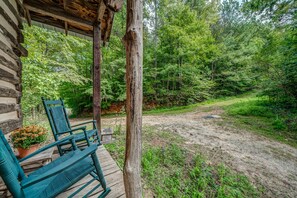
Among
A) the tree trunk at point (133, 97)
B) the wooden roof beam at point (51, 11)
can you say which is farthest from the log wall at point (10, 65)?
the tree trunk at point (133, 97)

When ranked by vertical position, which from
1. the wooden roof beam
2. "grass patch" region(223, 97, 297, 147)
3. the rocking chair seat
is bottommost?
"grass patch" region(223, 97, 297, 147)

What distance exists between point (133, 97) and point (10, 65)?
80.9 inches

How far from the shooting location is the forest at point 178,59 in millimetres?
4238

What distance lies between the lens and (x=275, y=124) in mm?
4281

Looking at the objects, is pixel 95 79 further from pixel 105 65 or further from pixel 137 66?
pixel 105 65

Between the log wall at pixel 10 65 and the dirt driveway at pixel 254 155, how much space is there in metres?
3.18

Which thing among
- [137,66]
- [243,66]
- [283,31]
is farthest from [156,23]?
[137,66]

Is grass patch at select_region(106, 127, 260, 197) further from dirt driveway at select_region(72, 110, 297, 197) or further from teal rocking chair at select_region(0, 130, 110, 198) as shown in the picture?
teal rocking chair at select_region(0, 130, 110, 198)

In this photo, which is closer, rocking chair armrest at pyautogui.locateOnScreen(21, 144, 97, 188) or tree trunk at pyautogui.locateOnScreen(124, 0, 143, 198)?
rocking chair armrest at pyautogui.locateOnScreen(21, 144, 97, 188)

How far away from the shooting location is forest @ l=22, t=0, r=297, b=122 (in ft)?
13.9

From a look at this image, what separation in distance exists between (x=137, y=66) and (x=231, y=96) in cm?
1226

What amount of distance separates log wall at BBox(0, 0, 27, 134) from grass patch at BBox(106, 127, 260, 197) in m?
1.52

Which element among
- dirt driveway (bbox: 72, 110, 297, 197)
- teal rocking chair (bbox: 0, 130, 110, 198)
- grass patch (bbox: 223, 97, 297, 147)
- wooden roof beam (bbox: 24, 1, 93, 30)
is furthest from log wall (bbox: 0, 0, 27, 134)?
grass patch (bbox: 223, 97, 297, 147)

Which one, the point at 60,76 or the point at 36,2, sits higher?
the point at 36,2
